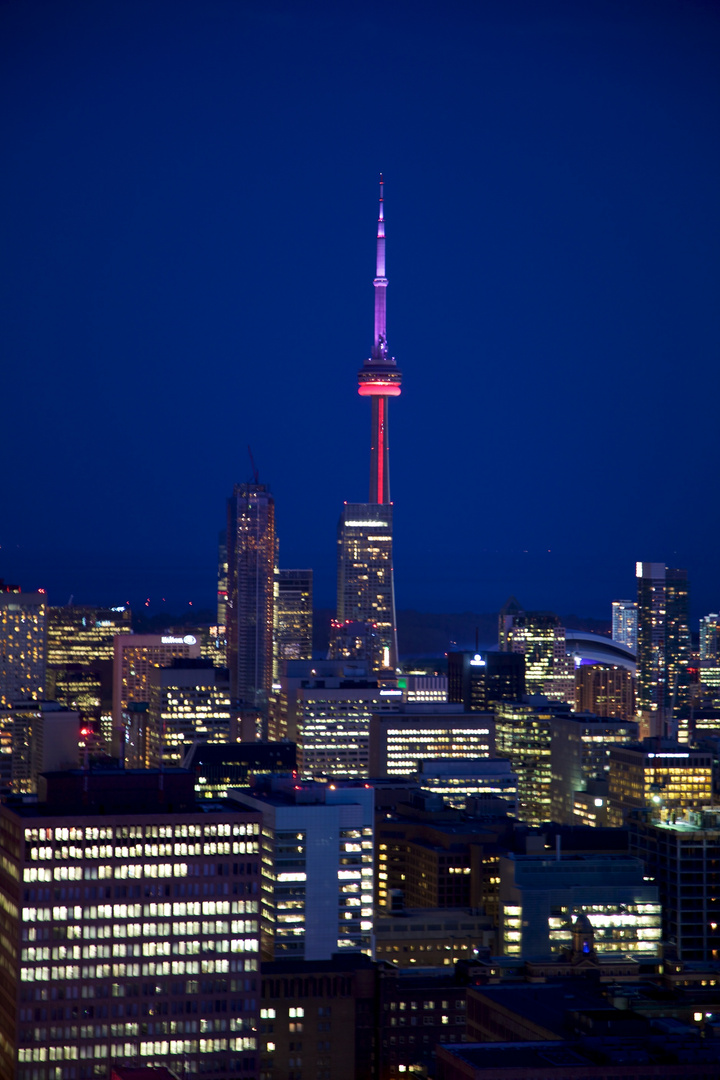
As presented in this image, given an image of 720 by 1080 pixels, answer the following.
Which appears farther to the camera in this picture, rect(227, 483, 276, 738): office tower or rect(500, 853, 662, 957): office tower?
rect(227, 483, 276, 738): office tower

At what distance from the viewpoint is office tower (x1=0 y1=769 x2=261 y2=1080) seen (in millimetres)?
52938

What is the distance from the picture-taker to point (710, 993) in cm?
5900

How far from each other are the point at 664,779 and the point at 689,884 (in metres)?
18.8

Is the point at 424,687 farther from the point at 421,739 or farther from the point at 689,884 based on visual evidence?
the point at 689,884

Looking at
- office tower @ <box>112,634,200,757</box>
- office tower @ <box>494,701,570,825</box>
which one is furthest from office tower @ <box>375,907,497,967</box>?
office tower @ <box>112,634,200,757</box>

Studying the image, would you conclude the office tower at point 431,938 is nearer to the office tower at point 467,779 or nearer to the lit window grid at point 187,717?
the office tower at point 467,779

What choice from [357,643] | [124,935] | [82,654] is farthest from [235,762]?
[357,643]

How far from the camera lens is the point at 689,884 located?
79.4m

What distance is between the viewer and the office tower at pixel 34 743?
132250mm

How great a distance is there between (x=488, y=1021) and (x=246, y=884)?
26.5 ft

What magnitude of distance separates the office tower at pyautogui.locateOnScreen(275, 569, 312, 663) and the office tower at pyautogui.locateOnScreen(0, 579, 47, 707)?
28685 mm

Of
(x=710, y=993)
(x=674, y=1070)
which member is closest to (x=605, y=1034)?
(x=674, y=1070)

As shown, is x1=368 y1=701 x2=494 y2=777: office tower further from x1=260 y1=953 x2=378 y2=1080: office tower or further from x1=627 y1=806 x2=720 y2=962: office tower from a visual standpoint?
x1=260 y1=953 x2=378 y2=1080: office tower

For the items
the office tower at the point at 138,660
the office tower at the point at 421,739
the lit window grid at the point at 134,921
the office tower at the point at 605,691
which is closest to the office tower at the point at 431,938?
the lit window grid at the point at 134,921
